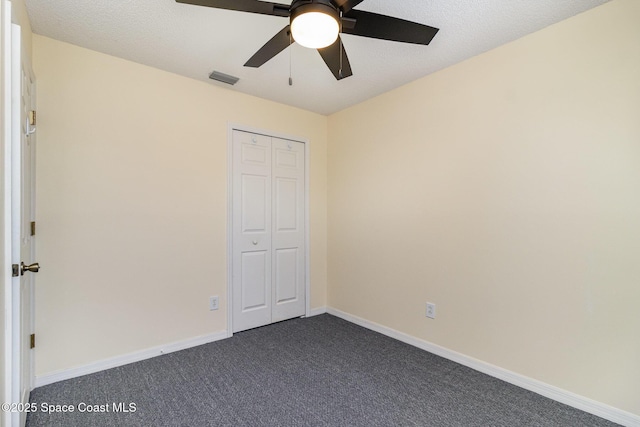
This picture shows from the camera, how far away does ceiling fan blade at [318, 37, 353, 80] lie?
5.44ft

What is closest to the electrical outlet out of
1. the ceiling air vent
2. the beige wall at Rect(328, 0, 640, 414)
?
the beige wall at Rect(328, 0, 640, 414)

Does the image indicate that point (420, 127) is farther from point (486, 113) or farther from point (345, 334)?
point (345, 334)

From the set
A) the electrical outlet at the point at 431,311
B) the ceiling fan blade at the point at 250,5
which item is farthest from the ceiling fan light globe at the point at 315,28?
the electrical outlet at the point at 431,311

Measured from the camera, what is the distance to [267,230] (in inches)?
132

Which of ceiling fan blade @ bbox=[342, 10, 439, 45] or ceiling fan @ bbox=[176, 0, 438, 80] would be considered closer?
ceiling fan @ bbox=[176, 0, 438, 80]

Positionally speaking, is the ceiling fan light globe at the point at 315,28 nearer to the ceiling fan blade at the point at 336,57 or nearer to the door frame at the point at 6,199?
the ceiling fan blade at the point at 336,57

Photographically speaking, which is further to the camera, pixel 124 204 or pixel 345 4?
pixel 124 204

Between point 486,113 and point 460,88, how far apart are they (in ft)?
1.08

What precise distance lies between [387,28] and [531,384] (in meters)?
2.42

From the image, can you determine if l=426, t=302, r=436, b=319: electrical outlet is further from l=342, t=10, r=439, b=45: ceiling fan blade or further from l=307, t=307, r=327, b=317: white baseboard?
l=342, t=10, r=439, b=45: ceiling fan blade

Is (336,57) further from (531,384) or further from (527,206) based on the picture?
(531,384)

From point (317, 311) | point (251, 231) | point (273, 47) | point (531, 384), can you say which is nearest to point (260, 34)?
point (273, 47)

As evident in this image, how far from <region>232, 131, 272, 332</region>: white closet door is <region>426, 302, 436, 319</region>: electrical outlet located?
1635 mm

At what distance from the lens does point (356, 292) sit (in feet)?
11.3
